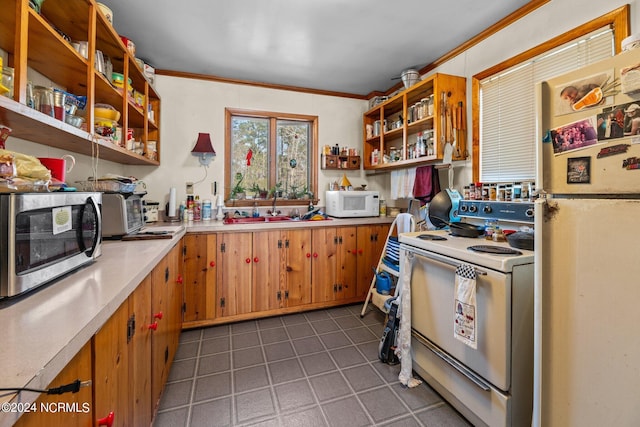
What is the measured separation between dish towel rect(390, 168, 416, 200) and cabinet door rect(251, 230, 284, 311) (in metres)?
1.41

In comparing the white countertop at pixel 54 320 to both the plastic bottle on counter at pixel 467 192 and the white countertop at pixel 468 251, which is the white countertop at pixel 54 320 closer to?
the white countertop at pixel 468 251

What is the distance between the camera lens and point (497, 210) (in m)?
1.92

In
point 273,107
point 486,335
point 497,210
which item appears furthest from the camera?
point 273,107

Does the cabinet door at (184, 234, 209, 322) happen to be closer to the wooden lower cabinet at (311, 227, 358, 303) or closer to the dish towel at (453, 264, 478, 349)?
the wooden lower cabinet at (311, 227, 358, 303)

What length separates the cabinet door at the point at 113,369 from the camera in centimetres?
76

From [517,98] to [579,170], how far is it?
1.45 m

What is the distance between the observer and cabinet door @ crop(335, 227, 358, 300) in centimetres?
297

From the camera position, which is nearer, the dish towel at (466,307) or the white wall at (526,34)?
the dish towel at (466,307)

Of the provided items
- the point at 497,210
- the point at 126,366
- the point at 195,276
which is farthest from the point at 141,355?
the point at 497,210

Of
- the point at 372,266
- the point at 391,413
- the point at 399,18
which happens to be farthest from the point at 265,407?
the point at 399,18

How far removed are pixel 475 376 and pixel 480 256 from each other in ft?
1.99

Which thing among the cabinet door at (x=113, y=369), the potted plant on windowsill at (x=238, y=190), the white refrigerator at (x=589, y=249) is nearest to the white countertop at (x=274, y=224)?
the potted plant on windowsill at (x=238, y=190)

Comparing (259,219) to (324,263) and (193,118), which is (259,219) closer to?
(324,263)

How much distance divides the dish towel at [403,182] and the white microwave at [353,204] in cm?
24
